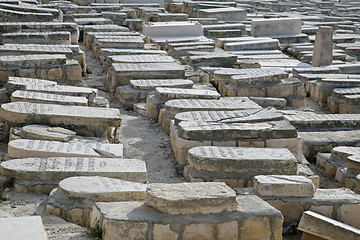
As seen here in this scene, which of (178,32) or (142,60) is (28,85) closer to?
(142,60)

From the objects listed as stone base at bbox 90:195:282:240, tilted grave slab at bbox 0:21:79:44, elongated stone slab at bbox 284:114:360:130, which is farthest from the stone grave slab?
tilted grave slab at bbox 0:21:79:44

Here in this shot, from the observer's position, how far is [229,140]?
5.36 m

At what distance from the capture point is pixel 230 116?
5.83m

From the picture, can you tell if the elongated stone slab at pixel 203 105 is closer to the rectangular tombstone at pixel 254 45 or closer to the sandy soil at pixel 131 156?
the sandy soil at pixel 131 156

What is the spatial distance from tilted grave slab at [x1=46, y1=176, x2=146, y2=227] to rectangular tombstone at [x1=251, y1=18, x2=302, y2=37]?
9.30 m

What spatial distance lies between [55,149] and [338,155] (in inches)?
113

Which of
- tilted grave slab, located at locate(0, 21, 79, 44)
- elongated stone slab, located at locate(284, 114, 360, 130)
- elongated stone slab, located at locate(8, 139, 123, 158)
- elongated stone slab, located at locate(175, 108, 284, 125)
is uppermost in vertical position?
tilted grave slab, located at locate(0, 21, 79, 44)

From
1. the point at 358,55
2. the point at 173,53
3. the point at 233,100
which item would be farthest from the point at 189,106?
the point at 358,55

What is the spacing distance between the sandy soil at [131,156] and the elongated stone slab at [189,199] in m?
0.51

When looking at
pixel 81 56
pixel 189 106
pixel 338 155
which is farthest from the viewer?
pixel 81 56

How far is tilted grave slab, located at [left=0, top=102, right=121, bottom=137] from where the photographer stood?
5.52 meters

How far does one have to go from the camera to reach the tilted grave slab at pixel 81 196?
3.93 meters

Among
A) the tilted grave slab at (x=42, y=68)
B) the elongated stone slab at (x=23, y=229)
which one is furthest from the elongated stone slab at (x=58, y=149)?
the tilted grave slab at (x=42, y=68)

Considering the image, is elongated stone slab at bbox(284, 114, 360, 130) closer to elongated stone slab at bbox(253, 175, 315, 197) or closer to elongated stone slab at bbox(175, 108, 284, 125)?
elongated stone slab at bbox(175, 108, 284, 125)
